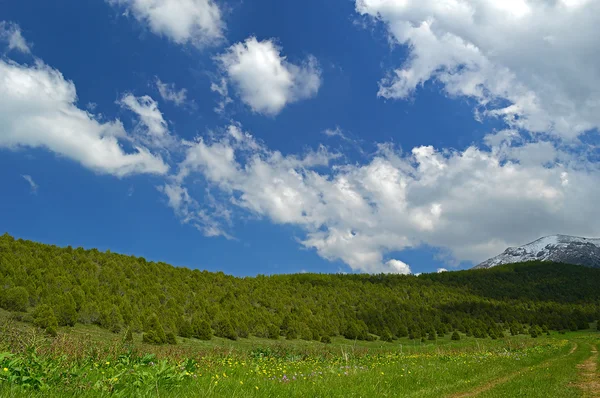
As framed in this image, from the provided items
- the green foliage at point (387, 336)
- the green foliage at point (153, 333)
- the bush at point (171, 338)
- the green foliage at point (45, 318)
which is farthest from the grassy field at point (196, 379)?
the green foliage at point (387, 336)

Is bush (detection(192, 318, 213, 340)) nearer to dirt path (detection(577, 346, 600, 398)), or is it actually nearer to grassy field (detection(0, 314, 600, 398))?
grassy field (detection(0, 314, 600, 398))

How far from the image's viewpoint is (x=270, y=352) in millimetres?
26922

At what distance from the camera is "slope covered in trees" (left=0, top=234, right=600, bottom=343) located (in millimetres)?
32000

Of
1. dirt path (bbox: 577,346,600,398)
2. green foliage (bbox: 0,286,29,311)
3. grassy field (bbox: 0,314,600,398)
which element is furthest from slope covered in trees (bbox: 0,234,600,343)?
dirt path (bbox: 577,346,600,398)

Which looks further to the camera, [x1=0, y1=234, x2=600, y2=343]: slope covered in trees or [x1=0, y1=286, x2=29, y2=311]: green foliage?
[x1=0, y1=234, x2=600, y2=343]: slope covered in trees

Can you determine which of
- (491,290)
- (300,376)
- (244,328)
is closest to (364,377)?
(300,376)

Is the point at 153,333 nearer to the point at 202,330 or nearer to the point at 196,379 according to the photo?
the point at 202,330

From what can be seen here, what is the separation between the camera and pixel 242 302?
2048 inches

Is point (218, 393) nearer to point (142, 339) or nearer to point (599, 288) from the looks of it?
point (142, 339)

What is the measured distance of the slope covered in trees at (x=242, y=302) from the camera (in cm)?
3200

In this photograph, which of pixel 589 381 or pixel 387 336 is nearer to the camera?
pixel 589 381

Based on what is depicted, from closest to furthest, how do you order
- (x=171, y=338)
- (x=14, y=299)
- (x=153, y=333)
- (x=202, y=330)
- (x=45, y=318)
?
(x=45, y=318) → (x=14, y=299) → (x=153, y=333) → (x=171, y=338) → (x=202, y=330)

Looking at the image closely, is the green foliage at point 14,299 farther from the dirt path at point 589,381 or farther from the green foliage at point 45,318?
the dirt path at point 589,381

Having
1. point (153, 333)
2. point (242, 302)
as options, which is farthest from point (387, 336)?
point (153, 333)
